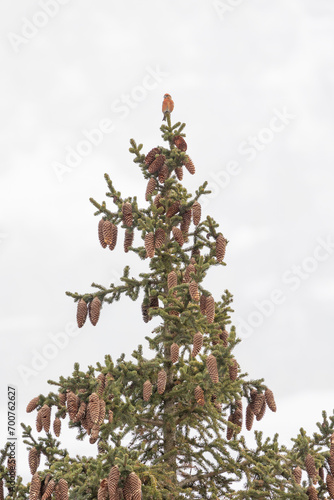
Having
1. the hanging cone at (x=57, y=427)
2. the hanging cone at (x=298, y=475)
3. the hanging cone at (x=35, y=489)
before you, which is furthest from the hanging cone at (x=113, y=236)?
the hanging cone at (x=298, y=475)

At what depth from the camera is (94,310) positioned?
11891 mm

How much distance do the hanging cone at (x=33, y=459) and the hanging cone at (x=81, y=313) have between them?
247 centimetres

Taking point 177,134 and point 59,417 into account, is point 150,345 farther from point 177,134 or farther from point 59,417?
point 177,134

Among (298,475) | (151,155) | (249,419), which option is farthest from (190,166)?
(298,475)

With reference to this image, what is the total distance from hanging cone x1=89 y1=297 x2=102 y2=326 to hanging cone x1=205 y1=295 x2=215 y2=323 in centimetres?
273

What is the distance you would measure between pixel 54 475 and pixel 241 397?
4191 mm

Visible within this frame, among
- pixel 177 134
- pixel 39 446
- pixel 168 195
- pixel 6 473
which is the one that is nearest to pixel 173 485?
pixel 39 446

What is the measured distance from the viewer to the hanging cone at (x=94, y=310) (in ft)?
38.8

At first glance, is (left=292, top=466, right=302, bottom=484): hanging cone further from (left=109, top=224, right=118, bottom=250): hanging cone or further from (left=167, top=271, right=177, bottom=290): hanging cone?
(left=109, top=224, right=118, bottom=250): hanging cone

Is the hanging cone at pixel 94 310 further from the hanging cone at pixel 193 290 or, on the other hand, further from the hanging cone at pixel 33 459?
the hanging cone at pixel 193 290

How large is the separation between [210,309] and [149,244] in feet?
7.74

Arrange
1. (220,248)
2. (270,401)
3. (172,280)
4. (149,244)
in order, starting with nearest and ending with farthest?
(172,280) → (270,401) → (149,244) → (220,248)

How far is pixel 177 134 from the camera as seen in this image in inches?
508

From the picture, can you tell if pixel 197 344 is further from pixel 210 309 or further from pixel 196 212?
pixel 196 212
